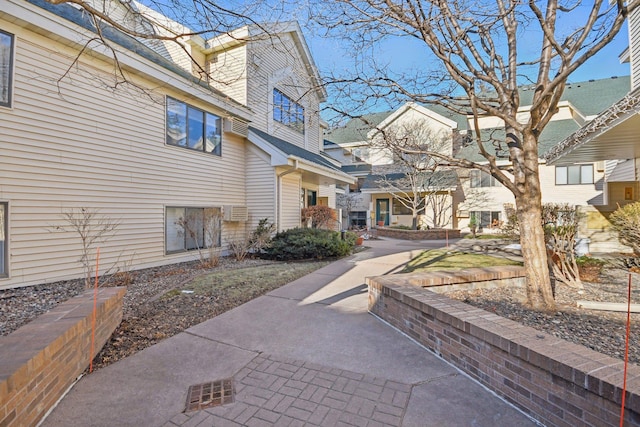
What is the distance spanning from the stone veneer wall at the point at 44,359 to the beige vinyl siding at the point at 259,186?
7.56 metres

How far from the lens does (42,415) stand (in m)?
2.22

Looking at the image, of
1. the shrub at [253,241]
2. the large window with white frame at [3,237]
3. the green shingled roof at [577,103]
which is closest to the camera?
the large window with white frame at [3,237]

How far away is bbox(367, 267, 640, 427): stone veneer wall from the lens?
1866 millimetres

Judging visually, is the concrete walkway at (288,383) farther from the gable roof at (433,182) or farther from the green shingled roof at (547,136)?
the green shingled roof at (547,136)

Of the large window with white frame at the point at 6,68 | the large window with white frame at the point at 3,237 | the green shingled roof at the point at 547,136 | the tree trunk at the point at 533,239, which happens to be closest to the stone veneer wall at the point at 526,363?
the tree trunk at the point at 533,239

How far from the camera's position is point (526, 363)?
7.59 feet

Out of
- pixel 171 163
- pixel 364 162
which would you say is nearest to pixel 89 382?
pixel 171 163

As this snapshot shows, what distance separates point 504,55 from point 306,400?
642 centimetres

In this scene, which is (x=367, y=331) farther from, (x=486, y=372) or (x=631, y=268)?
(x=631, y=268)

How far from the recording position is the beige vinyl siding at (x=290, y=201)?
11.0 m

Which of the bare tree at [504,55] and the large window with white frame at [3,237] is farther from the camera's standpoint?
the large window with white frame at [3,237]

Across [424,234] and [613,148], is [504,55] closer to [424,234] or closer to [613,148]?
[613,148]

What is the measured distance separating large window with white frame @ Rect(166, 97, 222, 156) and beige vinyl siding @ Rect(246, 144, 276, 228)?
1311 millimetres

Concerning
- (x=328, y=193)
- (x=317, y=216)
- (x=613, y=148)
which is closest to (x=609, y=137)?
(x=613, y=148)
